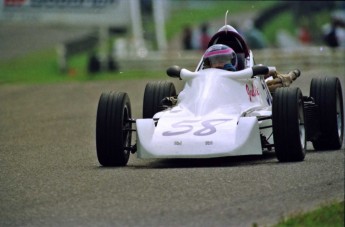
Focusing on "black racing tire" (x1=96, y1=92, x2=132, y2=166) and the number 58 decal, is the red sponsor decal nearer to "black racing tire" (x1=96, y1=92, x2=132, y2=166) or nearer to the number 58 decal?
the number 58 decal

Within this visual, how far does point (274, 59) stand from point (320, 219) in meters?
26.3

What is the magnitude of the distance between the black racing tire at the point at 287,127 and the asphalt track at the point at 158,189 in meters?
0.13

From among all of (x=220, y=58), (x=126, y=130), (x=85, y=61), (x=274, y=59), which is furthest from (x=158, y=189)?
(x=85, y=61)

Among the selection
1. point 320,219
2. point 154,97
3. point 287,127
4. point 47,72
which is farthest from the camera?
point 47,72

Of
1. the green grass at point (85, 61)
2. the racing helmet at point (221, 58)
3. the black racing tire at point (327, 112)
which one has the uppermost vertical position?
the racing helmet at point (221, 58)

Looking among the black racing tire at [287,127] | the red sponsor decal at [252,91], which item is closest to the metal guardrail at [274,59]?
the red sponsor decal at [252,91]

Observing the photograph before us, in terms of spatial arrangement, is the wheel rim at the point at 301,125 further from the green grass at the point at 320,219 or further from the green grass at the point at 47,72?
the green grass at the point at 47,72

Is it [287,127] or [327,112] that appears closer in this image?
[287,127]

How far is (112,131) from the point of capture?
13266 mm

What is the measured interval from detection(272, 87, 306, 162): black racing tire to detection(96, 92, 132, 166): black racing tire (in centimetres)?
156

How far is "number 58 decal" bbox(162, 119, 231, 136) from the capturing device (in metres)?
12.8

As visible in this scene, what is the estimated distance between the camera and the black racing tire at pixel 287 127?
42.2 feet

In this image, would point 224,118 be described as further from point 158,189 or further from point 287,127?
point 158,189

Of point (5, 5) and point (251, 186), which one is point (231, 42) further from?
point (5, 5)
